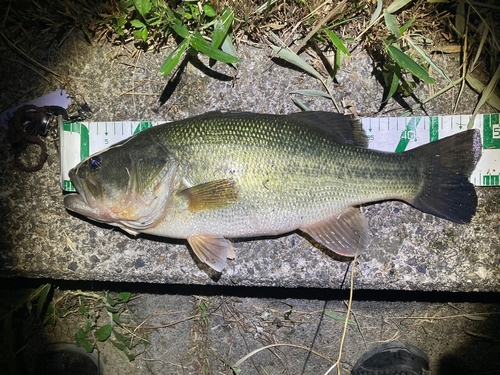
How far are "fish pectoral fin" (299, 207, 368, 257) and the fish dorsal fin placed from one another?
1.35ft

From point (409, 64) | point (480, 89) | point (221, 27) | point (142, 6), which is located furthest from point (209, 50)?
point (480, 89)

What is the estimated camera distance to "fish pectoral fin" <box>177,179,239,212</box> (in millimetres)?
2154

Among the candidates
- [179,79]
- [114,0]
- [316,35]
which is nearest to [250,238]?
[179,79]

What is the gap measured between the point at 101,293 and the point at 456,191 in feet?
8.43

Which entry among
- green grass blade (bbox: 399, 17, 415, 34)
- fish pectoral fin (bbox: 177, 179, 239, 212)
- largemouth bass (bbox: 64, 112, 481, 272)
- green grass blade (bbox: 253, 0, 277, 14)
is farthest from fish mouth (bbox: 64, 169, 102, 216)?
green grass blade (bbox: 399, 17, 415, 34)

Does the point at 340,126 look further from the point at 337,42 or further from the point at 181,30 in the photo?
the point at 181,30

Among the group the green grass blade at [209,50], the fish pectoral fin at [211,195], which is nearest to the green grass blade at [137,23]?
the green grass blade at [209,50]

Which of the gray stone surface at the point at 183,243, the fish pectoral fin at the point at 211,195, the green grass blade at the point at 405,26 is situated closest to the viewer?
the fish pectoral fin at the point at 211,195

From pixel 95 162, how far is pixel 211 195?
693mm

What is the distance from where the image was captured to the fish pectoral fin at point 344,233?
237 cm

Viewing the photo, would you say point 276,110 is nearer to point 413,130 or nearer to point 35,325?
point 413,130

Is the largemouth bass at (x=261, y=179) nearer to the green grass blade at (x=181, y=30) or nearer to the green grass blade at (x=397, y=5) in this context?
the green grass blade at (x=181, y=30)

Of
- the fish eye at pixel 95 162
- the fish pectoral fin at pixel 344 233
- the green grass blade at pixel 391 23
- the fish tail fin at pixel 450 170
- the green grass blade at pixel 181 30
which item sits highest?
the green grass blade at pixel 391 23

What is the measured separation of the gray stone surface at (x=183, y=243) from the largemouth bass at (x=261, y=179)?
0.23 meters
